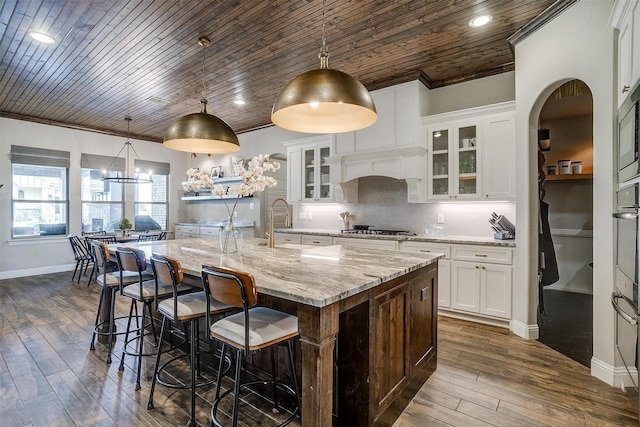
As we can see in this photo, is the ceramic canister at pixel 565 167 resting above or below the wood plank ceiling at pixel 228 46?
below

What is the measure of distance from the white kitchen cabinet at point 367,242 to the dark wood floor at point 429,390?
1175 millimetres

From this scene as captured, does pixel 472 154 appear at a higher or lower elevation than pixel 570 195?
higher

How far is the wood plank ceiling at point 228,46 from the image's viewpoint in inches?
107

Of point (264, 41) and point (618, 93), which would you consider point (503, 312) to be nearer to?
point (618, 93)

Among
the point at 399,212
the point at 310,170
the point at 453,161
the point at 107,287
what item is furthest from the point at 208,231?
the point at 453,161

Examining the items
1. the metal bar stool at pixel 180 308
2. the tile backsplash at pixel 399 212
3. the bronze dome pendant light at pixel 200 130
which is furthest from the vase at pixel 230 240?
the tile backsplash at pixel 399 212

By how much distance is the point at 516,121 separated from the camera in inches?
128

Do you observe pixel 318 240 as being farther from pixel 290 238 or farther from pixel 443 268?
pixel 443 268

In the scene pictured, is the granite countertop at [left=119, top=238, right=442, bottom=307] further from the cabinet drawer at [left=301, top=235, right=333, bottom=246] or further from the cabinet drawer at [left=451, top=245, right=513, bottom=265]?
the cabinet drawer at [left=301, top=235, right=333, bottom=246]

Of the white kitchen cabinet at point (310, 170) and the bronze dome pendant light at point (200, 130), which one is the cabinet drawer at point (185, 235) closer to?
the white kitchen cabinet at point (310, 170)

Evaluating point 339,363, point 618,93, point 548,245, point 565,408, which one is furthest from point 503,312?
Result: point 339,363

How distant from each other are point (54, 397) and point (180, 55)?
327cm

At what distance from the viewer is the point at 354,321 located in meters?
1.74

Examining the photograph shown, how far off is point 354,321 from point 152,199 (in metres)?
7.18
